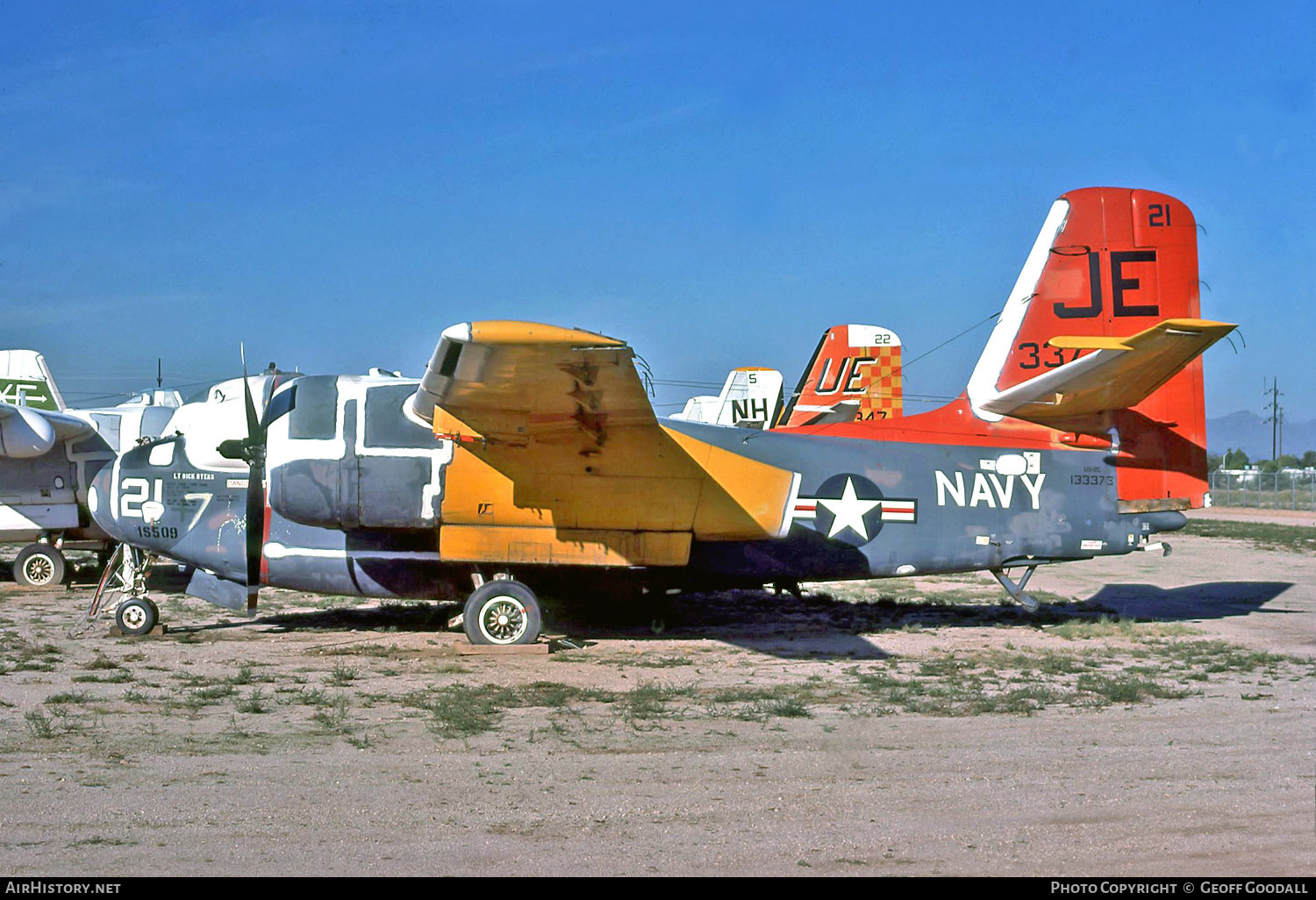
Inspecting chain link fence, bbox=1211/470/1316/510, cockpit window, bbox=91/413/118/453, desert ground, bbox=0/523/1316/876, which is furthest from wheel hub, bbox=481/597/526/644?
chain link fence, bbox=1211/470/1316/510

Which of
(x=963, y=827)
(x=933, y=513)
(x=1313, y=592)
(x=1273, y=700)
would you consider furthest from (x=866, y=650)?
(x=1313, y=592)

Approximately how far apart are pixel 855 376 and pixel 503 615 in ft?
48.5

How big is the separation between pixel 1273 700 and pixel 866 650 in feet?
14.7

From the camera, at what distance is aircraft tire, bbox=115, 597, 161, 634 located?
13609mm

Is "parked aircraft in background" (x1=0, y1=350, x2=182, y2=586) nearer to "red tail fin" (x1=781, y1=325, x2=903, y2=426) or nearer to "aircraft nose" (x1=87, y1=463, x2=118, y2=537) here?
"aircraft nose" (x1=87, y1=463, x2=118, y2=537)

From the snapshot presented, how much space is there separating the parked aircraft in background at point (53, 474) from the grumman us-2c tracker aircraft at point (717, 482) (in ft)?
22.1

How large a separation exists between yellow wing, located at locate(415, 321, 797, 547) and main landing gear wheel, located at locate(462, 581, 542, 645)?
96 cm

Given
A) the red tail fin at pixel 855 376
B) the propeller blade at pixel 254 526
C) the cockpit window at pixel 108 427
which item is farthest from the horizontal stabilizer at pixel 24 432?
the red tail fin at pixel 855 376

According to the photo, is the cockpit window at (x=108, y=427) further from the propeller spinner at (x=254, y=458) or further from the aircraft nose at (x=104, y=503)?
the propeller spinner at (x=254, y=458)

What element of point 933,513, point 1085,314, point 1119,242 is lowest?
point 933,513

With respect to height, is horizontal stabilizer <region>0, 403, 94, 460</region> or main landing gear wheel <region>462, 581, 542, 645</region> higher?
horizontal stabilizer <region>0, 403, 94, 460</region>

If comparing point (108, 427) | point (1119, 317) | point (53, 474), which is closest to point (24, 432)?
point (53, 474)

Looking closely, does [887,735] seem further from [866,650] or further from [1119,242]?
[1119,242]
